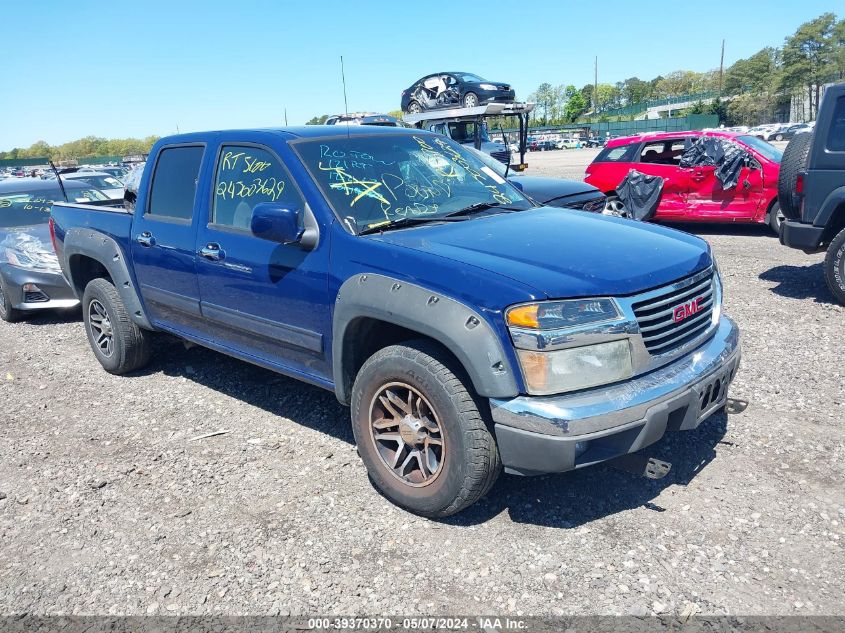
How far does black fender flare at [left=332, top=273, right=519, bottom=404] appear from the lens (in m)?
2.75

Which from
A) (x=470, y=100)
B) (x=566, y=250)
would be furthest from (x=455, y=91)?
(x=566, y=250)

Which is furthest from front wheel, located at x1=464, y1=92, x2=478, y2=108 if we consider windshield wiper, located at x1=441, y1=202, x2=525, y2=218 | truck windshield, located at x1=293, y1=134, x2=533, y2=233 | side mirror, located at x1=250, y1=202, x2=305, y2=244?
side mirror, located at x1=250, y1=202, x2=305, y2=244

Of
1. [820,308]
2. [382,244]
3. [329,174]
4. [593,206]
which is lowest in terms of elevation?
[820,308]

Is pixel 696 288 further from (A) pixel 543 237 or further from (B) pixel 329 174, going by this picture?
(B) pixel 329 174

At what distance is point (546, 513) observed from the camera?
10.7 ft

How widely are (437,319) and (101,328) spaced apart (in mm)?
3984

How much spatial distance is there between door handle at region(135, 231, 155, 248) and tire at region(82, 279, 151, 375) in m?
0.77

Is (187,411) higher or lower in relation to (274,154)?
lower

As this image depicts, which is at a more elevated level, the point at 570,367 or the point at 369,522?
the point at 570,367

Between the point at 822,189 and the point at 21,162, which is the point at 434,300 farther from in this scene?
the point at 21,162

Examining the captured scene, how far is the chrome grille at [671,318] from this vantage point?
2924 mm

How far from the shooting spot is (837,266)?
6391mm

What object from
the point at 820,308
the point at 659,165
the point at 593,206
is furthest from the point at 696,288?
the point at 659,165

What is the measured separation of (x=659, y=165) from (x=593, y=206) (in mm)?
3516
